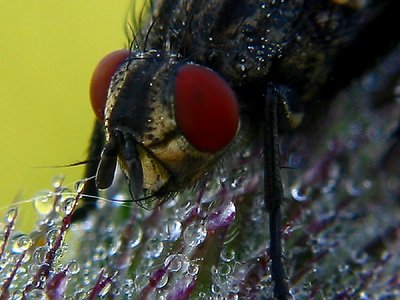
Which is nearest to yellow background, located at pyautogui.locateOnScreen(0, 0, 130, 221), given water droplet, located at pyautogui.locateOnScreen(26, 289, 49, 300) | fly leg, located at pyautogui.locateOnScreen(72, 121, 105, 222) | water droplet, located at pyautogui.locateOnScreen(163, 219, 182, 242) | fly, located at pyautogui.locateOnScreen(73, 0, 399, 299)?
fly leg, located at pyautogui.locateOnScreen(72, 121, 105, 222)

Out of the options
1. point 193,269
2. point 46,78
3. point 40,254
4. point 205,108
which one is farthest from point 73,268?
point 46,78

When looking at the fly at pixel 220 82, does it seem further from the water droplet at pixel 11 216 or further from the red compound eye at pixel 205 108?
the water droplet at pixel 11 216

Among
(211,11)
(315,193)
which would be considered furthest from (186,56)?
(315,193)

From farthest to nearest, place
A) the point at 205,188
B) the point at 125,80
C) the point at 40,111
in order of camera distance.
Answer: the point at 40,111 < the point at 205,188 < the point at 125,80

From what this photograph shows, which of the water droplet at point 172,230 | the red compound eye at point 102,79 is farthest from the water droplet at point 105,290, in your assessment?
the red compound eye at point 102,79

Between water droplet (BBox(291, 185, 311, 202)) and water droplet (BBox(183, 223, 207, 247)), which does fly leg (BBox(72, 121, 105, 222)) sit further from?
water droplet (BBox(291, 185, 311, 202))

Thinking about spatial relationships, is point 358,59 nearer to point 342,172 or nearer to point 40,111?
point 342,172
